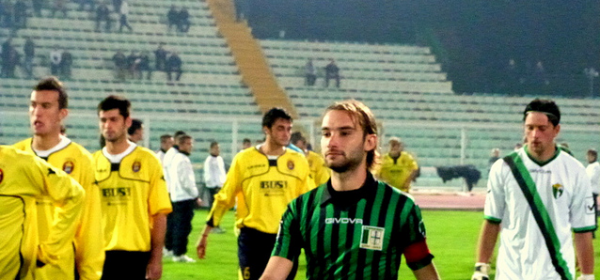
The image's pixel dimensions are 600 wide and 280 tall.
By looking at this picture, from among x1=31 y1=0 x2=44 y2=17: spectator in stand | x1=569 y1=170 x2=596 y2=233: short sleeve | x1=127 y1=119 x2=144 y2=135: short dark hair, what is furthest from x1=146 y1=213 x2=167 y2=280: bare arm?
x1=31 y1=0 x2=44 y2=17: spectator in stand

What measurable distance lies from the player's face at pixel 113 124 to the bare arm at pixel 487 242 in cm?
263

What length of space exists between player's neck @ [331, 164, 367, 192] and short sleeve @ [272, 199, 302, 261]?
217mm

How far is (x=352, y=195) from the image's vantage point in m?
4.19

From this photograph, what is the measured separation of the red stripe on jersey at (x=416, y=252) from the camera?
13.6 ft

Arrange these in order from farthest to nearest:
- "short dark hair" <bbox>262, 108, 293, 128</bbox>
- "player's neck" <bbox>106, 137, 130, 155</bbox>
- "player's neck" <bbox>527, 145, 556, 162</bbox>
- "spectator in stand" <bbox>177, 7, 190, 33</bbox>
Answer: "spectator in stand" <bbox>177, 7, 190, 33</bbox>
"short dark hair" <bbox>262, 108, 293, 128</bbox>
"player's neck" <bbox>106, 137, 130, 155</bbox>
"player's neck" <bbox>527, 145, 556, 162</bbox>

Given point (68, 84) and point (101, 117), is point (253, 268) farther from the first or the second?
point (68, 84)

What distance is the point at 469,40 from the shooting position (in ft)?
147

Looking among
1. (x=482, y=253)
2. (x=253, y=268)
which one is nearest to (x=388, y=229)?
(x=482, y=253)

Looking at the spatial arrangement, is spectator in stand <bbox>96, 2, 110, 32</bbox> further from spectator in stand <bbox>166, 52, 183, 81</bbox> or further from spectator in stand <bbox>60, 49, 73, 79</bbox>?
spectator in stand <bbox>166, 52, 183, 81</bbox>

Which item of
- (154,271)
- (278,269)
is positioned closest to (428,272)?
(278,269)

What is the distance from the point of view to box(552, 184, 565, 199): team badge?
21.1ft

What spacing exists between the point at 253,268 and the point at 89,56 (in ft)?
101

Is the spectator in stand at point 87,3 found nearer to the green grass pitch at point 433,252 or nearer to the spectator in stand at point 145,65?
the spectator in stand at point 145,65

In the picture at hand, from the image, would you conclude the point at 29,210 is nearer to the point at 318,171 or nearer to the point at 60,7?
the point at 318,171
